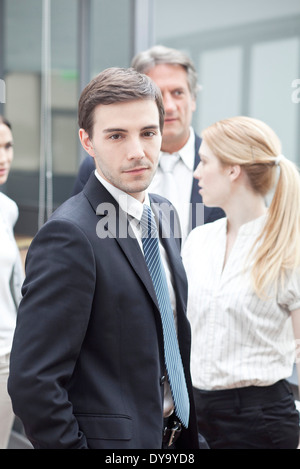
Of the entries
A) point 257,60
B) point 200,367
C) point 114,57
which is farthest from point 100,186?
point 114,57

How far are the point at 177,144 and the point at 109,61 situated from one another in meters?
1.66

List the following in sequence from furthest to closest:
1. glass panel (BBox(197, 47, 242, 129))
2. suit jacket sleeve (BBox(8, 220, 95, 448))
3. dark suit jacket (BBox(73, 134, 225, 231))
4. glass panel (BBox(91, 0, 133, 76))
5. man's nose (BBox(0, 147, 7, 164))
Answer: glass panel (BBox(91, 0, 133, 76)), glass panel (BBox(197, 47, 242, 129)), man's nose (BBox(0, 147, 7, 164)), dark suit jacket (BBox(73, 134, 225, 231)), suit jacket sleeve (BBox(8, 220, 95, 448))

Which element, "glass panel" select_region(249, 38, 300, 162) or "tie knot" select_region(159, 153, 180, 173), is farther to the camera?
"glass panel" select_region(249, 38, 300, 162)

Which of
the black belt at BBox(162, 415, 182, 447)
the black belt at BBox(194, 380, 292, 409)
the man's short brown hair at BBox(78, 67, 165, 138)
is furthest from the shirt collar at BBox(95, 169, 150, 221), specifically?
the black belt at BBox(194, 380, 292, 409)

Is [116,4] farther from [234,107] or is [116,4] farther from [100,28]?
[234,107]

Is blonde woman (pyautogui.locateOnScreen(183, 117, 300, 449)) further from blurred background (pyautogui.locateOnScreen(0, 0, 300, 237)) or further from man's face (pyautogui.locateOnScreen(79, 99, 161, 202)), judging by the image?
blurred background (pyautogui.locateOnScreen(0, 0, 300, 237))

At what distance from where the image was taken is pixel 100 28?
11.9 ft

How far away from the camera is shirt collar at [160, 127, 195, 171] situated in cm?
212

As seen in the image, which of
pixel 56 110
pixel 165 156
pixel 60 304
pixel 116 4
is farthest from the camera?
pixel 56 110

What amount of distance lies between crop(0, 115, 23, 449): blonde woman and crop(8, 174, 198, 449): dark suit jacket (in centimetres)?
102

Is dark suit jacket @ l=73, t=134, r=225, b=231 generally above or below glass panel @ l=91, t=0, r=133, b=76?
below

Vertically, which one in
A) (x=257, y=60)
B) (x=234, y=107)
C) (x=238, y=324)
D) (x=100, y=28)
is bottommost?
(x=238, y=324)

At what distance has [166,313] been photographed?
1.29 meters
